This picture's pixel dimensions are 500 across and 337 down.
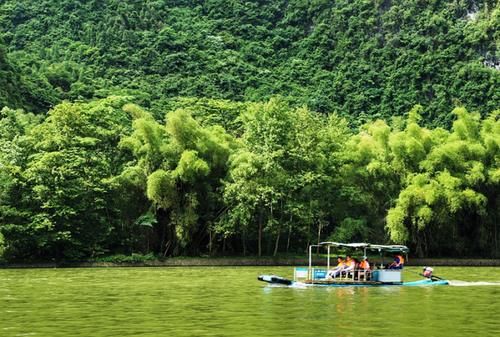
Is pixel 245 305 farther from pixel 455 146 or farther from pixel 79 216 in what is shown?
pixel 455 146

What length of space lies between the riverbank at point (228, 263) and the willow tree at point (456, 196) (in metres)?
2.35

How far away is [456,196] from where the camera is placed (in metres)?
56.9

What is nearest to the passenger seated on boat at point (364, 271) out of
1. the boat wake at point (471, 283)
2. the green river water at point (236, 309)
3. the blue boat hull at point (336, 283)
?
the blue boat hull at point (336, 283)

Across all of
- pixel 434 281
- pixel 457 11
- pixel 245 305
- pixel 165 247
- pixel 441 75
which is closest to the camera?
pixel 245 305

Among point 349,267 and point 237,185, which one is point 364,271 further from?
point 237,185

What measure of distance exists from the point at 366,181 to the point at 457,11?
79.5 m

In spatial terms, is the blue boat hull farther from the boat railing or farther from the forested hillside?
the forested hillside

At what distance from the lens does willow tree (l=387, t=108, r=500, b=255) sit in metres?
57.0

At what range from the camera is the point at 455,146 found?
194 ft

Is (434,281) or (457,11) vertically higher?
(457,11)

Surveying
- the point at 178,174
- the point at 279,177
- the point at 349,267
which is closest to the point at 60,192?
the point at 178,174

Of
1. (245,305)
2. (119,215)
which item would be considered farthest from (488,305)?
(119,215)

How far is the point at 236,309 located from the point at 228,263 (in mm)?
31335

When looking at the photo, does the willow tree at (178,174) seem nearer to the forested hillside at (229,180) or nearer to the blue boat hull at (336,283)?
the forested hillside at (229,180)
